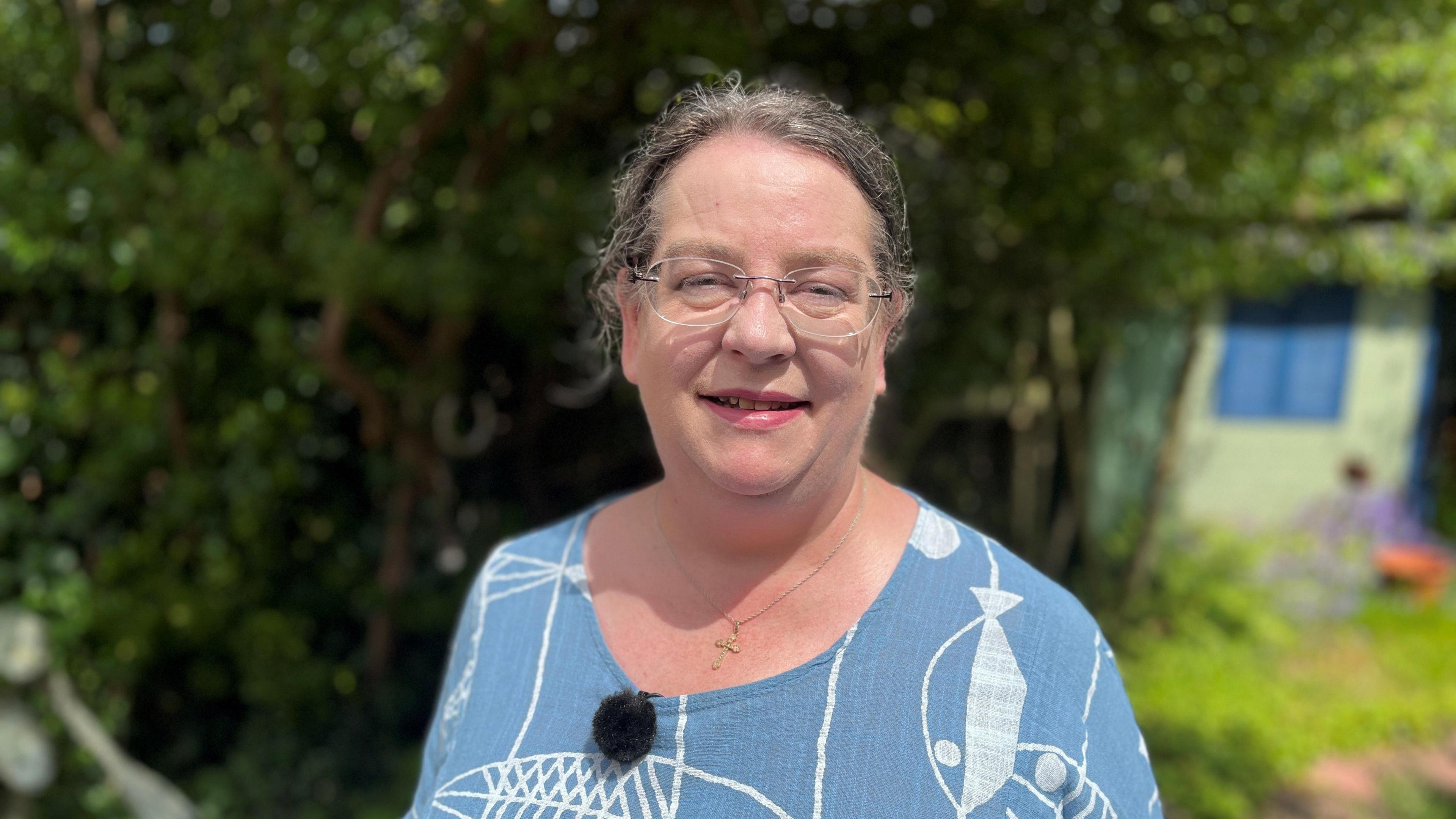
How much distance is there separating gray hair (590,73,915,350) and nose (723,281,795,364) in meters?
0.19

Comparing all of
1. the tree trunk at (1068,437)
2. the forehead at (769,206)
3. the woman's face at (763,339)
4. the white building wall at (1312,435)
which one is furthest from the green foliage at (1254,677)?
the forehead at (769,206)

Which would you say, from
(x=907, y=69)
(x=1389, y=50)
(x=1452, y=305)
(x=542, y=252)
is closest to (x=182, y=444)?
(x=542, y=252)

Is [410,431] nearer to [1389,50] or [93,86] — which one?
[93,86]

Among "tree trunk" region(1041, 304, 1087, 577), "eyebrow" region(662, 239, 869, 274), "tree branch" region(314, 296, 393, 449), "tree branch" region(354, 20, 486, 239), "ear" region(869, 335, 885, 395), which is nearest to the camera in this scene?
"eyebrow" region(662, 239, 869, 274)

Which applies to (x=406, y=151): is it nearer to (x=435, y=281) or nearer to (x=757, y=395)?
(x=435, y=281)

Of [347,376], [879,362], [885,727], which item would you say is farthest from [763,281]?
[347,376]

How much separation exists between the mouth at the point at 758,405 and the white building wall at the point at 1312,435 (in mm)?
6342

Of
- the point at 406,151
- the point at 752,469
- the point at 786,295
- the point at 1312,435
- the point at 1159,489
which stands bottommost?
the point at 1159,489

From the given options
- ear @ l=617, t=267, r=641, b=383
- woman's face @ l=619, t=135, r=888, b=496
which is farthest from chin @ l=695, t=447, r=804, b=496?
ear @ l=617, t=267, r=641, b=383

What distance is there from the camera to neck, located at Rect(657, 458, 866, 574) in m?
1.36

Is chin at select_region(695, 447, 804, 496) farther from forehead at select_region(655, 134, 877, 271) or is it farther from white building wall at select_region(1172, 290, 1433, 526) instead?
white building wall at select_region(1172, 290, 1433, 526)

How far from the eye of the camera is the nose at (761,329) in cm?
126

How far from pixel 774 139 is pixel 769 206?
104 mm

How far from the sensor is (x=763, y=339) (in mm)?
1257
